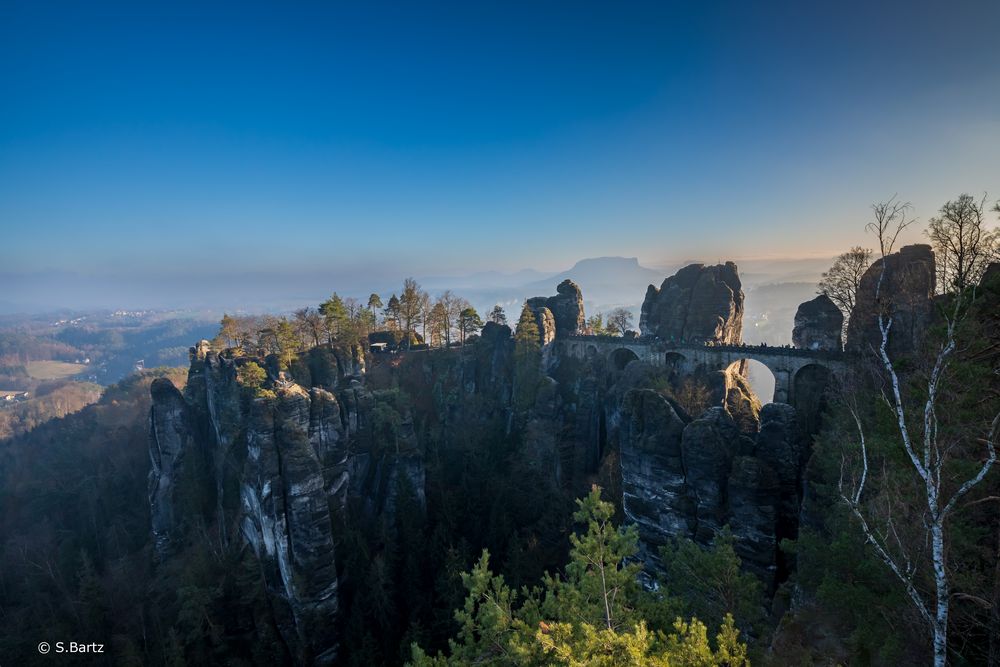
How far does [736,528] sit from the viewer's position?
69.6ft

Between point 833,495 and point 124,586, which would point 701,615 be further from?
point 124,586

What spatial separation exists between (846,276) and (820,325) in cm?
2827

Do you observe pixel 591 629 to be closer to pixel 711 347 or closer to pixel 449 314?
pixel 711 347

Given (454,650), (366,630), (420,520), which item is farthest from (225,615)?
(454,650)

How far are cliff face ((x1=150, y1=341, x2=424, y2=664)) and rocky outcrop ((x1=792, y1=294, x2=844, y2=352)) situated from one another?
36.2 meters

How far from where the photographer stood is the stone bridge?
116 ft

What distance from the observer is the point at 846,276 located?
536 inches

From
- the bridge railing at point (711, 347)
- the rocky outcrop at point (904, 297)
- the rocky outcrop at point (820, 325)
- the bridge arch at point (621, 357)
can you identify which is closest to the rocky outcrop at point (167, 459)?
the bridge railing at point (711, 347)

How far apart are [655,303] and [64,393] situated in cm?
17500

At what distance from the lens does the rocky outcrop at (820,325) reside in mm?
35906

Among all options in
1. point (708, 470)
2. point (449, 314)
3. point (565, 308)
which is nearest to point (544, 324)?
point (565, 308)

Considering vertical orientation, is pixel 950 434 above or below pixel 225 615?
above

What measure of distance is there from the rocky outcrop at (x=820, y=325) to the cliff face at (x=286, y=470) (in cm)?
3616

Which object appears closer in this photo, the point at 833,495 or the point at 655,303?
the point at 833,495
